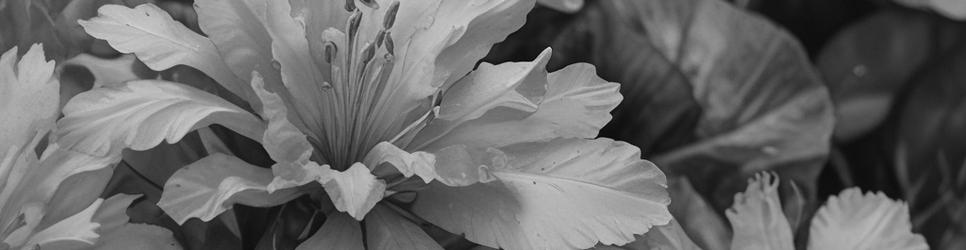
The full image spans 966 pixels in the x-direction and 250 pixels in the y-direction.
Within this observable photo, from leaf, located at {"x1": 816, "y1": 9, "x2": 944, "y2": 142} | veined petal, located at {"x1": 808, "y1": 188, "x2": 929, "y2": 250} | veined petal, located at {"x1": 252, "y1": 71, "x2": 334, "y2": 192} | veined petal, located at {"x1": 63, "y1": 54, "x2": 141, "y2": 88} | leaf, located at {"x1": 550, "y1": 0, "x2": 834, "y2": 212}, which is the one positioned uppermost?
veined petal, located at {"x1": 252, "y1": 71, "x2": 334, "y2": 192}

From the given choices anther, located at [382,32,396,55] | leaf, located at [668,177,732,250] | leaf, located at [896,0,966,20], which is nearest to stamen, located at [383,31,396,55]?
anther, located at [382,32,396,55]

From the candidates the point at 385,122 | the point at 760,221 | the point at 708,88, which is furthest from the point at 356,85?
the point at 708,88

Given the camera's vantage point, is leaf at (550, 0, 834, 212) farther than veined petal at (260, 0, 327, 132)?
Yes

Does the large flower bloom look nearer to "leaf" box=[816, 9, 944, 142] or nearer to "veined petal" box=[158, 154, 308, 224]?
"veined petal" box=[158, 154, 308, 224]

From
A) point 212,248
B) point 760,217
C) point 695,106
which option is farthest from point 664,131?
point 212,248

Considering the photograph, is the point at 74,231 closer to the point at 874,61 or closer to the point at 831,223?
the point at 831,223
